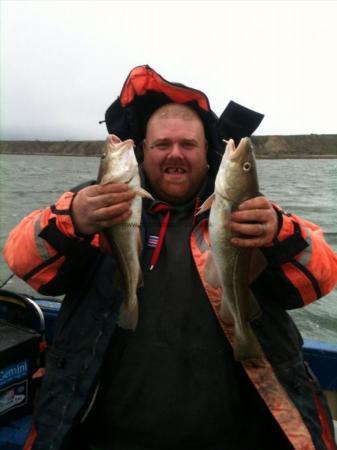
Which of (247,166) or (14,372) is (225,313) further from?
(14,372)

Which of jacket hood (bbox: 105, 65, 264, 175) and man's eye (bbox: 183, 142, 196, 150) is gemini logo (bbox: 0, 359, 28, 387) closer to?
jacket hood (bbox: 105, 65, 264, 175)

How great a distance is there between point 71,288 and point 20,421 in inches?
57.6

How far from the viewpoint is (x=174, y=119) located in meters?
3.58

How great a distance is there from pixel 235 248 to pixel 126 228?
2.06ft

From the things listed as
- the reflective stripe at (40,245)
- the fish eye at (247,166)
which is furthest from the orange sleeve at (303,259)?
the reflective stripe at (40,245)

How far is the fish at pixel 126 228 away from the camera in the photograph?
2598 millimetres

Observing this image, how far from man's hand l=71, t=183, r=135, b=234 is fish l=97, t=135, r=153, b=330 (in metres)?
0.07

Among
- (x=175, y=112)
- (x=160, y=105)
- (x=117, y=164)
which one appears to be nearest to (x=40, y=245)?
(x=117, y=164)

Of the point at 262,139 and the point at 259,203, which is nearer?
the point at 259,203

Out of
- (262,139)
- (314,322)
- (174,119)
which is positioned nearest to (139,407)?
(174,119)

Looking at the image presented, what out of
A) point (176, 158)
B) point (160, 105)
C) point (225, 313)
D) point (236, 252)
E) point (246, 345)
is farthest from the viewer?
point (160, 105)

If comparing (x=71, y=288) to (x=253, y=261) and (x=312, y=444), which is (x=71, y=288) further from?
(x=312, y=444)

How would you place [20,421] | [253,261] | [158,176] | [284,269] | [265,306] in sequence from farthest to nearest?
[20,421] → [158,176] → [265,306] → [284,269] → [253,261]

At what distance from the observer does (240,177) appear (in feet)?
8.23
